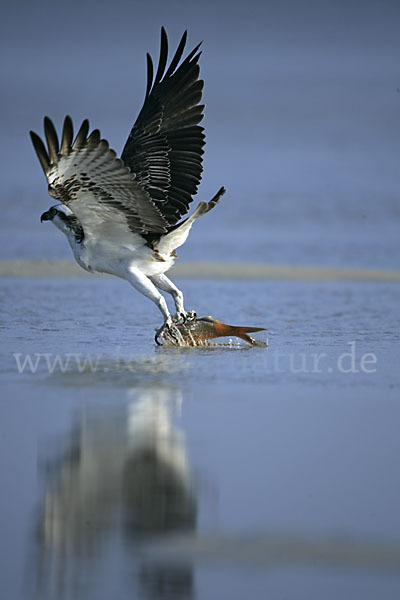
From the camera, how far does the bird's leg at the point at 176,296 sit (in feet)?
25.1

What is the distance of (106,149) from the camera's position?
6.65 metres

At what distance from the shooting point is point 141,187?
7.32m


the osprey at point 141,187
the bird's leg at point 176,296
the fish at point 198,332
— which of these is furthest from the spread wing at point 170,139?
the fish at point 198,332

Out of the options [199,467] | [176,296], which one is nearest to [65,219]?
[176,296]

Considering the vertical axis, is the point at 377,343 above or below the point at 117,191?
below

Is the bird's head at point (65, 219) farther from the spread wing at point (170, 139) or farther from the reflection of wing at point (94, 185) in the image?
the spread wing at point (170, 139)

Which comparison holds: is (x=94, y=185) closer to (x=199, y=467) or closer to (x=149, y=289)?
(x=149, y=289)

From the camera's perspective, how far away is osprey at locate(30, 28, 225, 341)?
6773mm

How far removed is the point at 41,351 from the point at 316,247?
26.3 feet

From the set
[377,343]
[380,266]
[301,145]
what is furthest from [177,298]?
[301,145]

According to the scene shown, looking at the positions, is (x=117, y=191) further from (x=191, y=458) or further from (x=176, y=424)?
(x=191, y=458)

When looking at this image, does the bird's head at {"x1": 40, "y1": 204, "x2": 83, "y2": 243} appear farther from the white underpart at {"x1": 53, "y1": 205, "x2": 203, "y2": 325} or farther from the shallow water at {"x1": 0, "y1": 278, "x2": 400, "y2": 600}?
the shallow water at {"x1": 0, "y1": 278, "x2": 400, "y2": 600}

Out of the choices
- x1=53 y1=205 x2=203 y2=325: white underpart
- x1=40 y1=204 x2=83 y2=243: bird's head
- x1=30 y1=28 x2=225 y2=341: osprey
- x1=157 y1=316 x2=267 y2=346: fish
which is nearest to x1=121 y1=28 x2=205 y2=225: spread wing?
x1=30 y1=28 x2=225 y2=341: osprey

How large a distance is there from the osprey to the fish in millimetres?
90
